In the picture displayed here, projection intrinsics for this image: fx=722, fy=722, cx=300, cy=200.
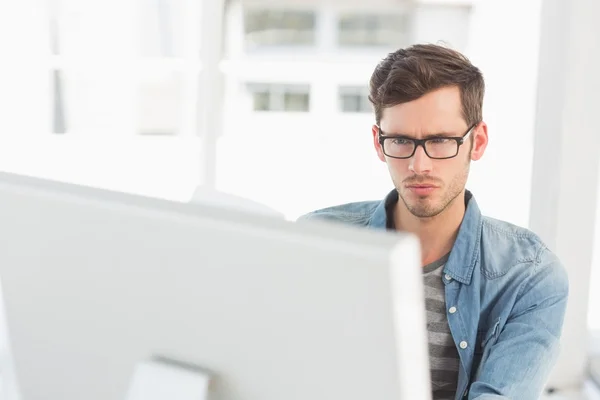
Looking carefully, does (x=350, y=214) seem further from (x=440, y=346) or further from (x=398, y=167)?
(x=440, y=346)

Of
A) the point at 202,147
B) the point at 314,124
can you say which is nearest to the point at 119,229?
the point at 202,147

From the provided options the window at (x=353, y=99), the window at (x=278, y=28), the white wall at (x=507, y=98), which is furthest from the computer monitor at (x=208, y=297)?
the window at (x=278, y=28)

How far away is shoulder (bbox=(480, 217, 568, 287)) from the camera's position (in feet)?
4.52

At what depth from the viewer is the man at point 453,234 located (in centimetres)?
135

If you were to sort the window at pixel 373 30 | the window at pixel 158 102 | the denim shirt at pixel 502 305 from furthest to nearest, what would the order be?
the window at pixel 373 30
the window at pixel 158 102
the denim shirt at pixel 502 305

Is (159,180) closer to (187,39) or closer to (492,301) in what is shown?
(187,39)

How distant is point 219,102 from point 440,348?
1.56 m

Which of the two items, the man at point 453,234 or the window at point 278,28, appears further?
the window at point 278,28

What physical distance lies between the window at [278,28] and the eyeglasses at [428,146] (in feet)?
6.02

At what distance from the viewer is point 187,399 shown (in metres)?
0.68

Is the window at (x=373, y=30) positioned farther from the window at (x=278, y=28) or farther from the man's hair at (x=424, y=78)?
the man's hair at (x=424, y=78)

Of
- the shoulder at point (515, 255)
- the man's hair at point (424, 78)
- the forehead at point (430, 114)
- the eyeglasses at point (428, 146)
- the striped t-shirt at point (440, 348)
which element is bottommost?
the striped t-shirt at point (440, 348)

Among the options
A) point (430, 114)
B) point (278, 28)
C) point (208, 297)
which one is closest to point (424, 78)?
point (430, 114)

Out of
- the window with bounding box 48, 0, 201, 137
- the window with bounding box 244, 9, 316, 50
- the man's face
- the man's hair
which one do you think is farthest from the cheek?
the window with bounding box 244, 9, 316, 50
